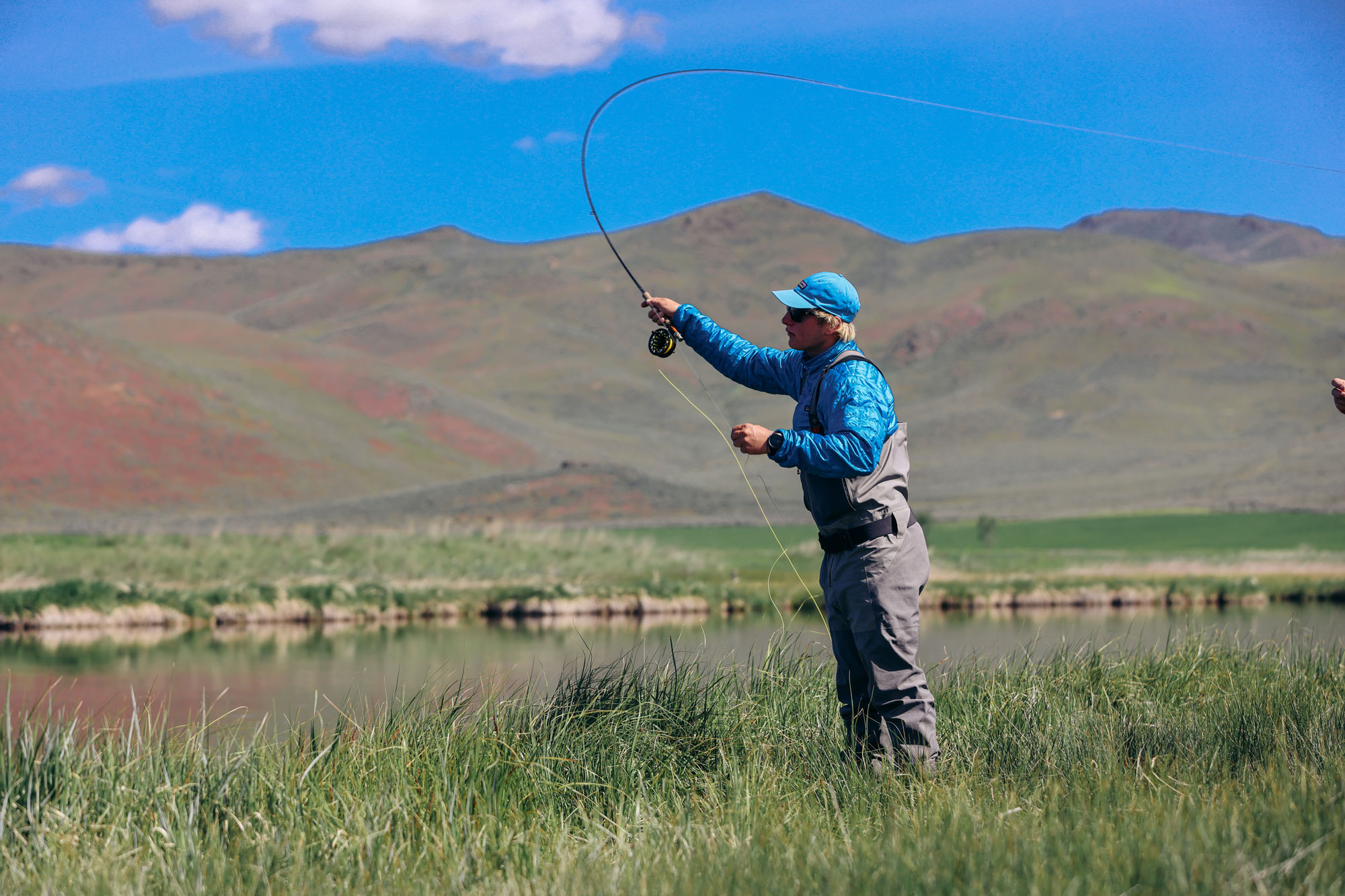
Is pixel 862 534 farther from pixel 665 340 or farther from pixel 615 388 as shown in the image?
pixel 615 388

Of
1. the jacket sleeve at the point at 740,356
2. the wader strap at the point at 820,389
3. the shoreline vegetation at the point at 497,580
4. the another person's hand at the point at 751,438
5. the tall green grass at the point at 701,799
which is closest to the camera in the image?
the tall green grass at the point at 701,799

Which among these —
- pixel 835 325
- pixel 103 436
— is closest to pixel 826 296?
pixel 835 325

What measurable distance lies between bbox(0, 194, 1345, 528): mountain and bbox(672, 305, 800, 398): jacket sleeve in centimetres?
4614

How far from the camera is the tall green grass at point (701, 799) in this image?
13.9 feet

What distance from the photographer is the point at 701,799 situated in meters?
5.68

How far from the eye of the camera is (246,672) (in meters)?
16.4

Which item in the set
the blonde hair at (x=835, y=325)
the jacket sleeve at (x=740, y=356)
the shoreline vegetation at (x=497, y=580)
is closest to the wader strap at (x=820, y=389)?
the blonde hair at (x=835, y=325)

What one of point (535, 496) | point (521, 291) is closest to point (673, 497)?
point (535, 496)

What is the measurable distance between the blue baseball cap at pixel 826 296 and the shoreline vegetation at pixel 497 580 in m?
13.6

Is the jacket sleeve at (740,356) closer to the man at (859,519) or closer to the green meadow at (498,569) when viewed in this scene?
the man at (859,519)

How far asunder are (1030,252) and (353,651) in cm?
16189

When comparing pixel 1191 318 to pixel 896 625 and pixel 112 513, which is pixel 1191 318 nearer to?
pixel 112 513

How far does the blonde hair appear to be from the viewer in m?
5.84

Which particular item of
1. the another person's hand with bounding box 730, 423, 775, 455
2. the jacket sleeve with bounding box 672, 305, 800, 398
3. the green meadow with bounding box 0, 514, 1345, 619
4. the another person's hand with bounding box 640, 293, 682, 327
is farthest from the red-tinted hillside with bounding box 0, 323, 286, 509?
the another person's hand with bounding box 730, 423, 775, 455
